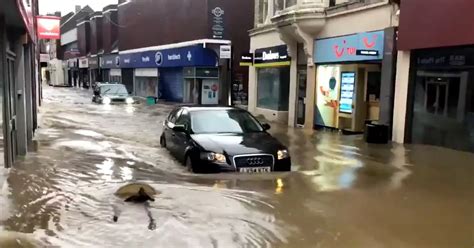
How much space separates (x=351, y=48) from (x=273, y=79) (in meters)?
7.35

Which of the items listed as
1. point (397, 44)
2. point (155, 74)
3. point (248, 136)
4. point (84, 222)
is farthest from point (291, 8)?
point (155, 74)

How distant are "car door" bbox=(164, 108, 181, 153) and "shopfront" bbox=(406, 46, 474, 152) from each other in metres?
6.87

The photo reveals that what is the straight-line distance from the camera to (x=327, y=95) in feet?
62.4

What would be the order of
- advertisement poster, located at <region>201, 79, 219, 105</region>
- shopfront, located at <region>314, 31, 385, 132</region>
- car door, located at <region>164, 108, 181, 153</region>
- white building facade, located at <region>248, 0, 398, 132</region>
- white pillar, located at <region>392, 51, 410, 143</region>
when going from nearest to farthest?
1. car door, located at <region>164, 108, 181, 153</region>
2. white pillar, located at <region>392, 51, 410, 143</region>
3. white building facade, located at <region>248, 0, 398, 132</region>
4. shopfront, located at <region>314, 31, 385, 132</region>
5. advertisement poster, located at <region>201, 79, 219, 105</region>

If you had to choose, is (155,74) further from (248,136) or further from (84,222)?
(84,222)

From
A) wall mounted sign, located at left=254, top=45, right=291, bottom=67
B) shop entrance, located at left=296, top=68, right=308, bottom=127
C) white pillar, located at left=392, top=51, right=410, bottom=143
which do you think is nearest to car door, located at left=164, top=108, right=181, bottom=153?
white pillar, located at left=392, top=51, right=410, bottom=143

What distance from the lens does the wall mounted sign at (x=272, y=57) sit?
21984 millimetres

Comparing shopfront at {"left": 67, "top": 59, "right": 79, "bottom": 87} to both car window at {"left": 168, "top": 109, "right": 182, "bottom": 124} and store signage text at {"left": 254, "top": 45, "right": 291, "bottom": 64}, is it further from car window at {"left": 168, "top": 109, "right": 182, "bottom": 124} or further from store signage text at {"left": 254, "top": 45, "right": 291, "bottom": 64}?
car window at {"left": 168, "top": 109, "right": 182, "bottom": 124}

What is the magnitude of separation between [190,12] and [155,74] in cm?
865

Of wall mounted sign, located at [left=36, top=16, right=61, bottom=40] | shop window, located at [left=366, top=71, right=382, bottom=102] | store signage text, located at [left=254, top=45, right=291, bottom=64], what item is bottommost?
shop window, located at [left=366, top=71, right=382, bottom=102]

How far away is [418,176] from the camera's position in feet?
31.5

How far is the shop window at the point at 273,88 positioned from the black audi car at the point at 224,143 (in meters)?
11.7

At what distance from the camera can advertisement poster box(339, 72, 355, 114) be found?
57.6 feet

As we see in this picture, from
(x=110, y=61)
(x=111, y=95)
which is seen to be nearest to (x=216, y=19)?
(x=111, y=95)
